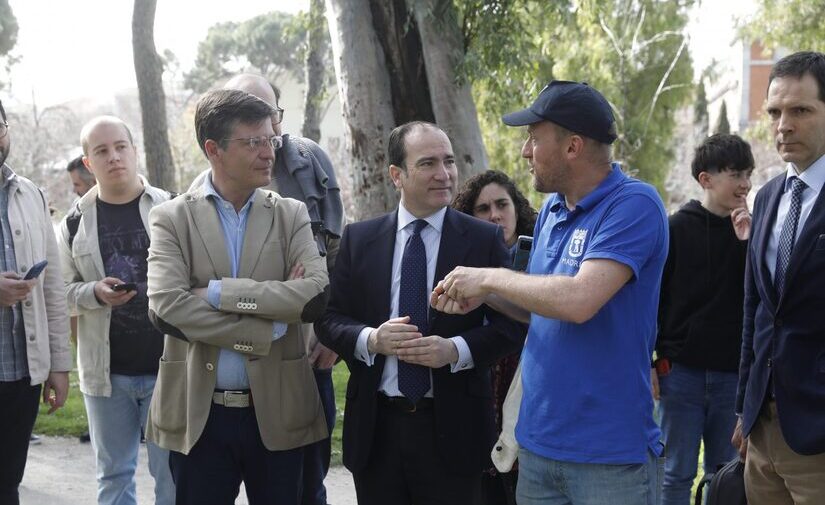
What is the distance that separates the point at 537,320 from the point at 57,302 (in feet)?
8.69

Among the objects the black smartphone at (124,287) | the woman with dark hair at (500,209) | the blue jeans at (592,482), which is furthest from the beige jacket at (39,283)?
the blue jeans at (592,482)

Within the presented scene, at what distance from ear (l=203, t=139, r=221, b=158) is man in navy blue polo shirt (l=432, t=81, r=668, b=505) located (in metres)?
1.29

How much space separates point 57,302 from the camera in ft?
15.8

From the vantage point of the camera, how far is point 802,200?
3.61 m

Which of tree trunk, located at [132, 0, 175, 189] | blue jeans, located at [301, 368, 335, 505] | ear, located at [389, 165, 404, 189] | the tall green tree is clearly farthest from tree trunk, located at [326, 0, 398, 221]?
the tall green tree

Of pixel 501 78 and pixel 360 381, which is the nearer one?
pixel 360 381

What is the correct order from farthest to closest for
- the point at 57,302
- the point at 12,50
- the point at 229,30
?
the point at 229,30 < the point at 12,50 < the point at 57,302

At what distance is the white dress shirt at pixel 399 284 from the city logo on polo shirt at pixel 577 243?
727 mm

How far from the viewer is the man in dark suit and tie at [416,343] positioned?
12.8 ft

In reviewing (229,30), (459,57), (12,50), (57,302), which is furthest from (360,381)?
(229,30)

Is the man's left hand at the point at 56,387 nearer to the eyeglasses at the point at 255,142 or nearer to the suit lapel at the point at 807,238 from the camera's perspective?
the eyeglasses at the point at 255,142

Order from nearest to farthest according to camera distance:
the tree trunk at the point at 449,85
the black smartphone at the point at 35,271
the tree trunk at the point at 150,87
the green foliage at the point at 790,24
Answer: the black smartphone at the point at 35,271
the tree trunk at the point at 449,85
the tree trunk at the point at 150,87
the green foliage at the point at 790,24

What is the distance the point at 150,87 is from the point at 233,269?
31.5 feet

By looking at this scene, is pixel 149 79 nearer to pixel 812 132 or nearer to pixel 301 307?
pixel 301 307
